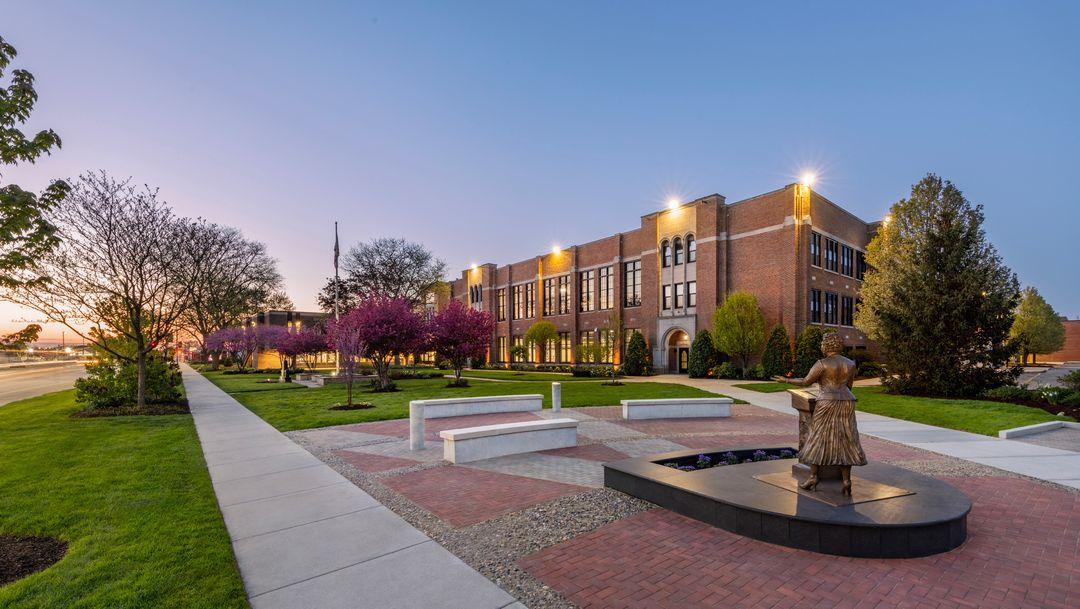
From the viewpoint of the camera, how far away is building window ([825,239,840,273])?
32.4 meters

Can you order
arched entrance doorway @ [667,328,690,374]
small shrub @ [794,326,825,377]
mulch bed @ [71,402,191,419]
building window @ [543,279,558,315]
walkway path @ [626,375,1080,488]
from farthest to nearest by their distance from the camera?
building window @ [543,279,558,315], arched entrance doorway @ [667,328,690,374], small shrub @ [794,326,825,377], mulch bed @ [71,402,191,419], walkway path @ [626,375,1080,488]

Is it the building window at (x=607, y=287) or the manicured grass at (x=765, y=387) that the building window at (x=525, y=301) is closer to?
the building window at (x=607, y=287)

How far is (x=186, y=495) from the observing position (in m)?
6.78

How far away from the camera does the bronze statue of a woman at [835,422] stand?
17.9 ft

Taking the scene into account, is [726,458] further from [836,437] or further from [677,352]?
[677,352]

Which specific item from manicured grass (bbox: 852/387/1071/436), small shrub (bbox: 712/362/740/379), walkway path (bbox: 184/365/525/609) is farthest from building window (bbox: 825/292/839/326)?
walkway path (bbox: 184/365/525/609)

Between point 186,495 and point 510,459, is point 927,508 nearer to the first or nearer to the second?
point 510,459

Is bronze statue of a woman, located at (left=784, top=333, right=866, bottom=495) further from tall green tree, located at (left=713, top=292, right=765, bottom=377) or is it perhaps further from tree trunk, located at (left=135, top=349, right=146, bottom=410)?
tall green tree, located at (left=713, top=292, right=765, bottom=377)

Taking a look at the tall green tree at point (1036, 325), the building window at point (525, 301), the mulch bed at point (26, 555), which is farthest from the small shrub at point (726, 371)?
the tall green tree at point (1036, 325)

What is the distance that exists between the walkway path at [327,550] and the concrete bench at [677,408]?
863 centimetres

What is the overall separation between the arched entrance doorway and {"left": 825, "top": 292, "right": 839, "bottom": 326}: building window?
31.4 ft

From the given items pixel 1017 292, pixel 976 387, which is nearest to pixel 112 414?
pixel 976 387

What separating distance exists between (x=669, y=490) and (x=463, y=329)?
70.3ft

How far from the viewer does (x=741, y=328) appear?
95.8ft
